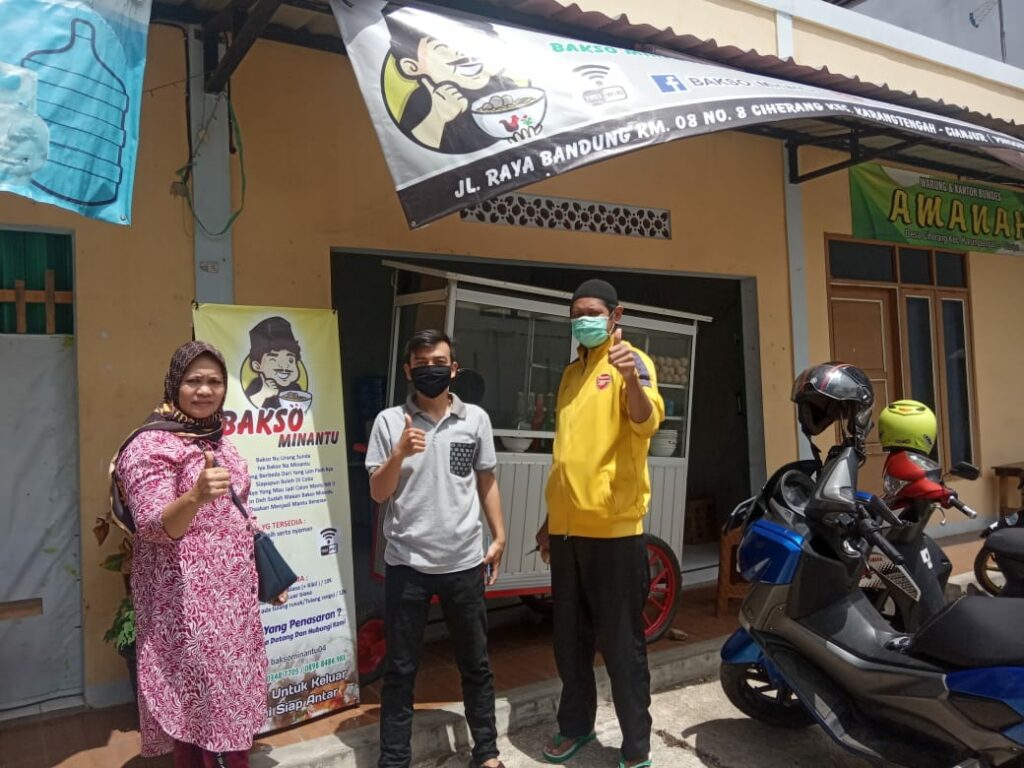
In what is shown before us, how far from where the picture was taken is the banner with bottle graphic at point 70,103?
2.57m

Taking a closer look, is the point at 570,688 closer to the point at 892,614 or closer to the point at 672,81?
the point at 892,614

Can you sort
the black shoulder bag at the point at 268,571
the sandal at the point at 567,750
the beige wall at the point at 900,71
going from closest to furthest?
the black shoulder bag at the point at 268,571 → the sandal at the point at 567,750 → the beige wall at the point at 900,71

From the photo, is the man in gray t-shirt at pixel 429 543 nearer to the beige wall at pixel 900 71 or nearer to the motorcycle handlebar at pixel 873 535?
the motorcycle handlebar at pixel 873 535

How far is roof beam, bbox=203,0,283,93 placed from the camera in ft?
11.1

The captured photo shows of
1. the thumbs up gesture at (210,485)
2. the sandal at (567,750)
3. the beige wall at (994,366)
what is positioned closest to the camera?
the thumbs up gesture at (210,485)

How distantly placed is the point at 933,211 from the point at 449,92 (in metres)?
6.19

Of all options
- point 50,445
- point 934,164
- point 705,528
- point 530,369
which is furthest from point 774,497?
point 934,164

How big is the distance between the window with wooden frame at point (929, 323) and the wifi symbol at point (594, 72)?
4.10m

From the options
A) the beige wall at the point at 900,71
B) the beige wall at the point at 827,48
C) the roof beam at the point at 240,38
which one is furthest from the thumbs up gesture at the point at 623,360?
the beige wall at the point at 900,71

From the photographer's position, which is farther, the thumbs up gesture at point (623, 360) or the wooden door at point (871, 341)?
the wooden door at point (871, 341)

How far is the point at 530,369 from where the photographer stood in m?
5.00

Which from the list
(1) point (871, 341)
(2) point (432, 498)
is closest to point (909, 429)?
(2) point (432, 498)

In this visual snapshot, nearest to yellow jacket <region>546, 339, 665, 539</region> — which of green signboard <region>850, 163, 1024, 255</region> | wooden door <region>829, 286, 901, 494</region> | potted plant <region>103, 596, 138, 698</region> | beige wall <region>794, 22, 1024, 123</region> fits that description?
potted plant <region>103, 596, 138, 698</region>

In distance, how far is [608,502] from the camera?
3.20 metres
